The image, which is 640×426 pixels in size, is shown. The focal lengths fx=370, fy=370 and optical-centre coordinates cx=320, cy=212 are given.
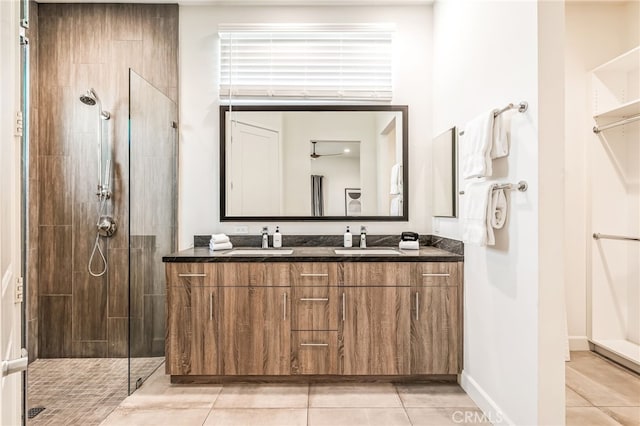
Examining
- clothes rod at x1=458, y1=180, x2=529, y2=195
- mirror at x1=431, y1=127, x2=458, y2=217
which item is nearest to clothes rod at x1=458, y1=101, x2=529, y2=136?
clothes rod at x1=458, y1=180, x2=529, y2=195

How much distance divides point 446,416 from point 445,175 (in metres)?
1.67

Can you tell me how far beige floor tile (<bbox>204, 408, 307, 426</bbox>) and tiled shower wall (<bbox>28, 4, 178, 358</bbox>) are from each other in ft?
4.42

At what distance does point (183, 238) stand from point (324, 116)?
62.8 inches

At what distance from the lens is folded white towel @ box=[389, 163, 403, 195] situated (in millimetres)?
3143

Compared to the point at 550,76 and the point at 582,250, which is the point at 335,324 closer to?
the point at 550,76

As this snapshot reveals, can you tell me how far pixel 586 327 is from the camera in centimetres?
309

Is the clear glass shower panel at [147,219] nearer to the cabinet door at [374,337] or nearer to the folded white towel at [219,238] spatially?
the folded white towel at [219,238]

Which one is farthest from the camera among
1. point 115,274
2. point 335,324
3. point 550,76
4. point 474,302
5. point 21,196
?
point 115,274

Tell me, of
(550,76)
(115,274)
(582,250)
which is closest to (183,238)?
(115,274)

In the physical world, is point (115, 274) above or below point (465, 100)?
below

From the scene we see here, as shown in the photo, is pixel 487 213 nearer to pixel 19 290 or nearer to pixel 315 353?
pixel 315 353

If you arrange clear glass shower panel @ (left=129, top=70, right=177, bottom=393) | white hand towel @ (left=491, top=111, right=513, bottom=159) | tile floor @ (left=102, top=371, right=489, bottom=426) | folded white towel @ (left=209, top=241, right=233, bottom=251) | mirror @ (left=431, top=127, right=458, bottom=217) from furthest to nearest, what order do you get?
folded white towel @ (left=209, top=241, right=233, bottom=251), mirror @ (left=431, top=127, right=458, bottom=217), clear glass shower panel @ (left=129, top=70, right=177, bottom=393), tile floor @ (left=102, top=371, right=489, bottom=426), white hand towel @ (left=491, top=111, right=513, bottom=159)

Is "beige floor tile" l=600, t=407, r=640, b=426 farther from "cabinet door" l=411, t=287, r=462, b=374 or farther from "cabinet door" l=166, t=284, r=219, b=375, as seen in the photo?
"cabinet door" l=166, t=284, r=219, b=375

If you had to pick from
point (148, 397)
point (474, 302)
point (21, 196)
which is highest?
point (21, 196)
